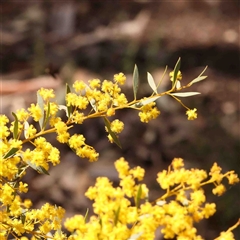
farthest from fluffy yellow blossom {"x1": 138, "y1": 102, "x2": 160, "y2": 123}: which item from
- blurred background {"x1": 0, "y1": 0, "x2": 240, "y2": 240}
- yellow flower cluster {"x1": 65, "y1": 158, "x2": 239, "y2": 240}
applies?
blurred background {"x1": 0, "y1": 0, "x2": 240, "y2": 240}

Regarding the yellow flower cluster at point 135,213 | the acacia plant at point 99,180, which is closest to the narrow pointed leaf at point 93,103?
the acacia plant at point 99,180

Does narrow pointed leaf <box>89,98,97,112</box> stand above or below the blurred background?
below

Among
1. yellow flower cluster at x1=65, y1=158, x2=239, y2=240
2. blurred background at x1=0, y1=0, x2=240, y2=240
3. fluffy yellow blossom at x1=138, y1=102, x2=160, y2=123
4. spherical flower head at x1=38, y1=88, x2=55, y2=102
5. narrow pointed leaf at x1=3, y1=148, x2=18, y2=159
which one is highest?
blurred background at x1=0, y1=0, x2=240, y2=240

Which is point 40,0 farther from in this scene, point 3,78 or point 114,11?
point 3,78

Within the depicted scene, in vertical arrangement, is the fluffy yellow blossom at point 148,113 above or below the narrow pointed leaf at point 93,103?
below

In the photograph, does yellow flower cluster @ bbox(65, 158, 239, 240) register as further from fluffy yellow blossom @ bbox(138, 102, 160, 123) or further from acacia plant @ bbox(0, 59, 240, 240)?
fluffy yellow blossom @ bbox(138, 102, 160, 123)

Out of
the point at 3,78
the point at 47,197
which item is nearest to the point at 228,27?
the point at 3,78

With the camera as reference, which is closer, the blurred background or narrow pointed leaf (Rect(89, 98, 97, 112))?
narrow pointed leaf (Rect(89, 98, 97, 112))

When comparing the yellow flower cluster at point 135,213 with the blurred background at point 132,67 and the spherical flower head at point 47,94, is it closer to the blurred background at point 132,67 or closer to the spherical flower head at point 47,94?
the spherical flower head at point 47,94

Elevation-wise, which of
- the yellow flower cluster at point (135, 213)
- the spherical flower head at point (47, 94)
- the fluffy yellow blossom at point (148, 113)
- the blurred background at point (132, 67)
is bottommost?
the yellow flower cluster at point (135, 213)
